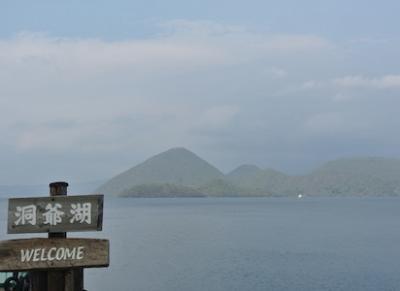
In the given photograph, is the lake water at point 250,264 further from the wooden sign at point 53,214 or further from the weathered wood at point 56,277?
the wooden sign at point 53,214

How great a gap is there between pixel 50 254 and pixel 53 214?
50 cm

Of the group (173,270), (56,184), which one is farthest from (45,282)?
(173,270)

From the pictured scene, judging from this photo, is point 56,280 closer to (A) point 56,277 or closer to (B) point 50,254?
(A) point 56,277

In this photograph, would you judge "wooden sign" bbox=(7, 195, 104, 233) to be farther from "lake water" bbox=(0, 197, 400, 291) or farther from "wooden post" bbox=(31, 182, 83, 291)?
"lake water" bbox=(0, 197, 400, 291)

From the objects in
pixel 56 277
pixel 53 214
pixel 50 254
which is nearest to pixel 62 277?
pixel 56 277

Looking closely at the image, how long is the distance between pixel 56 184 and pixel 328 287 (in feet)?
137

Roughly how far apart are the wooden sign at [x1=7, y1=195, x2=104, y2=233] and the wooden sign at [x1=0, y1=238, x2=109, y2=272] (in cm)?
18

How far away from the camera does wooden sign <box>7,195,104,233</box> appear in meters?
7.44

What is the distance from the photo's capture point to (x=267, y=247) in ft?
267

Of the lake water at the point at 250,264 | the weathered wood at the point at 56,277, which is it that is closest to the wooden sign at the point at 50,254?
the weathered wood at the point at 56,277

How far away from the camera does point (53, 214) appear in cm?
746

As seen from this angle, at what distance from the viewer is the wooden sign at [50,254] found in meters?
7.43

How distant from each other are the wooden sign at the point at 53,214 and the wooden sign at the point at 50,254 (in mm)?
179

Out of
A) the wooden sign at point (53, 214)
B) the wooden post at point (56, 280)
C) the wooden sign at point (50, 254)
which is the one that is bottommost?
the wooden post at point (56, 280)
